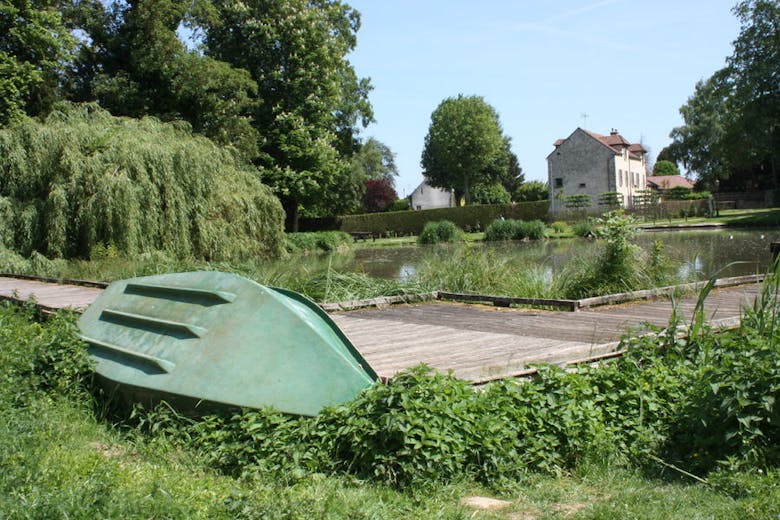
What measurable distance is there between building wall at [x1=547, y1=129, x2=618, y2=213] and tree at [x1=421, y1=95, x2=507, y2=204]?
9.64 m

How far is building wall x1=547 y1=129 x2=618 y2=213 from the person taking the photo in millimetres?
57500

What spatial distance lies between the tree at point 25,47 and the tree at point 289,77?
10.6 meters

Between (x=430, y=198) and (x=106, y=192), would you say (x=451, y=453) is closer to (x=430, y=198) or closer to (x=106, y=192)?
(x=106, y=192)

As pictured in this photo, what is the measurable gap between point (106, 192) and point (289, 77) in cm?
2044

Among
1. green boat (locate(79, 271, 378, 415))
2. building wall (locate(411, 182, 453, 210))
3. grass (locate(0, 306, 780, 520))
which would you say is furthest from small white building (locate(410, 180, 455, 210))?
grass (locate(0, 306, 780, 520))

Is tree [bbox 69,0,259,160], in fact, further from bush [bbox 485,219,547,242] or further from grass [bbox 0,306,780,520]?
grass [bbox 0,306,780,520]

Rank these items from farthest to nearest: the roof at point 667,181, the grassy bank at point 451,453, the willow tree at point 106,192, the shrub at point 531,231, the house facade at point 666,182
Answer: the roof at point 667,181
the house facade at point 666,182
the shrub at point 531,231
the willow tree at point 106,192
the grassy bank at point 451,453

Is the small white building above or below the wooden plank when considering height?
above

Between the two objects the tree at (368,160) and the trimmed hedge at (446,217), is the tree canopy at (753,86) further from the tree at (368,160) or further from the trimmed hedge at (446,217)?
the tree at (368,160)

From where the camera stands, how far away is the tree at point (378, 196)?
249 ft

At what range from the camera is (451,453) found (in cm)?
360

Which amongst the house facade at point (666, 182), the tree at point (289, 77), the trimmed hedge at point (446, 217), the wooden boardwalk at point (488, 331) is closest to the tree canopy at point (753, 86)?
the trimmed hedge at point (446, 217)

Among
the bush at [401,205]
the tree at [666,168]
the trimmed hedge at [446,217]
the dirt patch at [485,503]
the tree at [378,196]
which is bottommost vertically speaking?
the dirt patch at [485,503]

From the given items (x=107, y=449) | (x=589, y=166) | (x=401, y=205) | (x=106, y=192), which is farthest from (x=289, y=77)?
(x=401, y=205)
